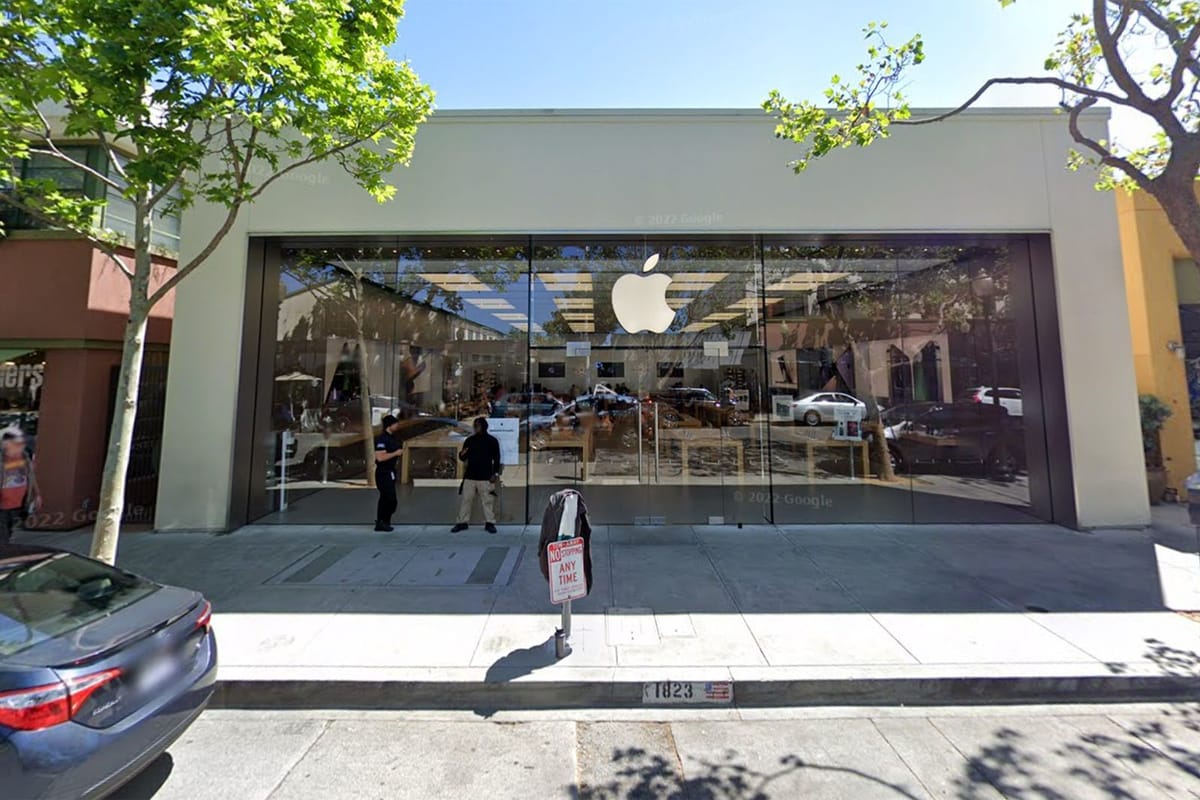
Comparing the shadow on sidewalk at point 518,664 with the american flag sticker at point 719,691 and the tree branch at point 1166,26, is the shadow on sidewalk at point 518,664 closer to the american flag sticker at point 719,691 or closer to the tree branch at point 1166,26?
the american flag sticker at point 719,691

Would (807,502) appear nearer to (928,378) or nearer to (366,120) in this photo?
(928,378)

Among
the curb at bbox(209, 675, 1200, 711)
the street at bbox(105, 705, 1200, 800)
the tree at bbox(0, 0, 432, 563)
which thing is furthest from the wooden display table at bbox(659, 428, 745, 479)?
the tree at bbox(0, 0, 432, 563)

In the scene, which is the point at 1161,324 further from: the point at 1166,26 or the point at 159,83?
the point at 159,83

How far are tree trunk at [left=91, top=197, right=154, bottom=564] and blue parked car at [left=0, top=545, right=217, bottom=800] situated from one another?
1.94 m

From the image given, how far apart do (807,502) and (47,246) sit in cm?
1352

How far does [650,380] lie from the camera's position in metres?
11.5

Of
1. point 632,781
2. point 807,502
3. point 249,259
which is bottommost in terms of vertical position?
point 632,781

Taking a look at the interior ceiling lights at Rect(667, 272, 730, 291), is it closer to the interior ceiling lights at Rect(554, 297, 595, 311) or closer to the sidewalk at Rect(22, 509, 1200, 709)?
the interior ceiling lights at Rect(554, 297, 595, 311)

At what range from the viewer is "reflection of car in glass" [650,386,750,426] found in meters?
11.0

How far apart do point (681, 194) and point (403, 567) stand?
6.81 metres

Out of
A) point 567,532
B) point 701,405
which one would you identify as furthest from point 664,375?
point 567,532

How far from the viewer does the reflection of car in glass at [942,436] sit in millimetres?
9953

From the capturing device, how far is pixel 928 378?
10422 mm

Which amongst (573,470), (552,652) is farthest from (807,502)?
(552,652)
